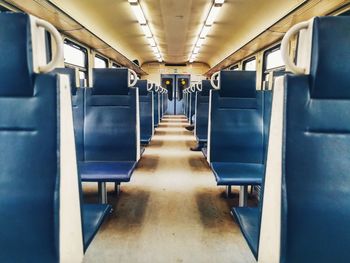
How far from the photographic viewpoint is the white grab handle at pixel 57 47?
3.47ft

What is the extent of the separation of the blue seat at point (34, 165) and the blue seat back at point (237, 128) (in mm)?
1879

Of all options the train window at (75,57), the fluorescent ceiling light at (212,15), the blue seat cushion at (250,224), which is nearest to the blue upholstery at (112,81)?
the blue seat cushion at (250,224)

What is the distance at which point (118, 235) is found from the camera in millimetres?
2307

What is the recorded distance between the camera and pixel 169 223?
254cm

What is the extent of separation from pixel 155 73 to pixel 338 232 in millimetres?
18156

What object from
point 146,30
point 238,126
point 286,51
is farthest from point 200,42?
point 286,51

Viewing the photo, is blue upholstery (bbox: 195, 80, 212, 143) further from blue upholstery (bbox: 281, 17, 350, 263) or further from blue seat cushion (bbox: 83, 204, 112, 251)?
blue upholstery (bbox: 281, 17, 350, 263)

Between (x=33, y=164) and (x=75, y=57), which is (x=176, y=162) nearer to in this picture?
(x=33, y=164)

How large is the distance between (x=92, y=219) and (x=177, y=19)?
7730mm

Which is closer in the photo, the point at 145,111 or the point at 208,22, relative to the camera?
the point at 145,111

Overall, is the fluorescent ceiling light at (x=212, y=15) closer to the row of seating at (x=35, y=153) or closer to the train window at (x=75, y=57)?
the train window at (x=75, y=57)

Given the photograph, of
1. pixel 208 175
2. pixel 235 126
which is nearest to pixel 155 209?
pixel 235 126

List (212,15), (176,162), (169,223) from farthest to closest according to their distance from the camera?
1. (212,15)
2. (176,162)
3. (169,223)

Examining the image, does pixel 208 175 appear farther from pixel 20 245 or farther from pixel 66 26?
pixel 66 26
